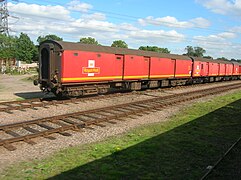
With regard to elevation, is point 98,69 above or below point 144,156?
above

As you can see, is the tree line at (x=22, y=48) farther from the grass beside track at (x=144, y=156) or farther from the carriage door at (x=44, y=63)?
the grass beside track at (x=144, y=156)

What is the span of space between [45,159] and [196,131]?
5.25 metres

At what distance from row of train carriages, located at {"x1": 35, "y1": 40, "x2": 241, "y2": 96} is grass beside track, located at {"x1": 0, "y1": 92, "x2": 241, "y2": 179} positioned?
6.49 metres

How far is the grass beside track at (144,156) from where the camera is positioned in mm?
5676

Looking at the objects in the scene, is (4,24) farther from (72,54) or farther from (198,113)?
(198,113)

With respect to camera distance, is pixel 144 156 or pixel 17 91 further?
pixel 17 91

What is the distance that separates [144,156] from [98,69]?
34.0ft

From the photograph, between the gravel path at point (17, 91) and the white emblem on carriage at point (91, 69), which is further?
the gravel path at point (17, 91)

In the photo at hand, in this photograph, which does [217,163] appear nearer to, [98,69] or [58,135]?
[58,135]

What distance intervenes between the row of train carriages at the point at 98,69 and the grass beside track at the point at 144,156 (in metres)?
6.49

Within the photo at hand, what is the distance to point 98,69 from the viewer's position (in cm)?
1652

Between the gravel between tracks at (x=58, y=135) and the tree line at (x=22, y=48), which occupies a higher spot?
the tree line at (x=22, y=48)

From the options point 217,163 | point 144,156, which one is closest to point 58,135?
point 144,156

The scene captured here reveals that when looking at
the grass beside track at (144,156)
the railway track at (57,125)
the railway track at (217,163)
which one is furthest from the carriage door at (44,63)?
the railway track at (217,163)
